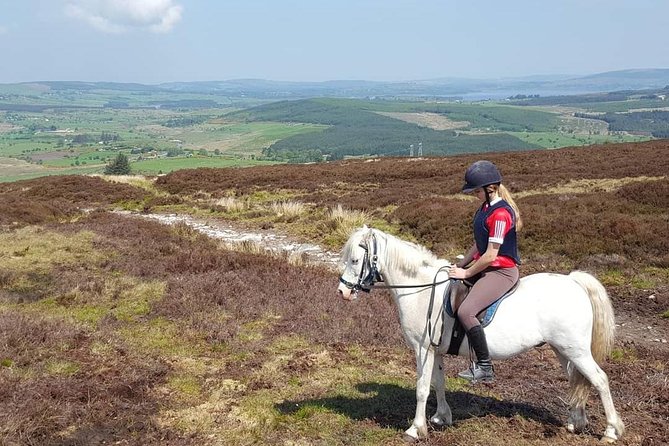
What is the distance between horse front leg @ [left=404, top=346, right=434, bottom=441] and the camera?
593 centimetres

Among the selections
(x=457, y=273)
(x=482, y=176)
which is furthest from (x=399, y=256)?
(x=482, y=176)

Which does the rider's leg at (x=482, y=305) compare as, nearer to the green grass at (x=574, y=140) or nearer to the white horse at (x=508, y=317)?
the white horse at (x=508, y=317)

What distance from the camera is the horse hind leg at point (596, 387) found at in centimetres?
564

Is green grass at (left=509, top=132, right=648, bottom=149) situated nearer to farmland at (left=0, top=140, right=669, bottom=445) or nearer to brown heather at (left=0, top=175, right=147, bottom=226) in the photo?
brown heather at (left=0, top=175, right=147, bottom=226)

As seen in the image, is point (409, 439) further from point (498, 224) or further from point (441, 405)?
point (498, 224)

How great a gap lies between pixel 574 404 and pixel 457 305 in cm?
186

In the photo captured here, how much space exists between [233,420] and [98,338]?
12.3 feet

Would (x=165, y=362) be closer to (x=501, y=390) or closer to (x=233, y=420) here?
(x=233, y=420)

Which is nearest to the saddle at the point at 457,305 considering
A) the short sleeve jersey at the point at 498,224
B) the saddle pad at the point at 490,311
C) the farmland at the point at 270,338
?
the saddle pad at the point at 490,311

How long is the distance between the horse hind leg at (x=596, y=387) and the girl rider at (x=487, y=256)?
105cm

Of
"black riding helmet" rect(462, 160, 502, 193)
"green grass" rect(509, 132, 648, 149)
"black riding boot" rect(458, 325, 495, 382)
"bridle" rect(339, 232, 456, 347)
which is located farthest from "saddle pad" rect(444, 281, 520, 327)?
"green grass" rect(509, 132, 648, 149)

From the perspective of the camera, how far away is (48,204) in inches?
972

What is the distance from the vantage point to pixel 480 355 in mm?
5645

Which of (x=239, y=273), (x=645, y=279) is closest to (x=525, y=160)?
(x=645, y=279)
